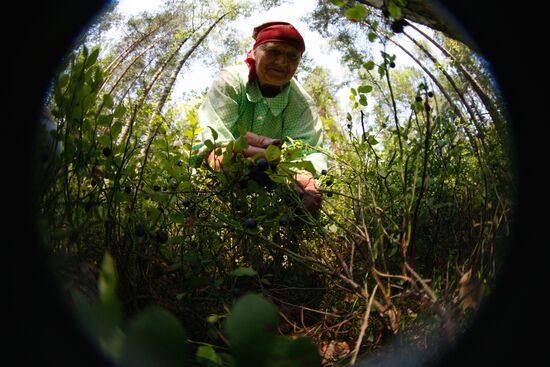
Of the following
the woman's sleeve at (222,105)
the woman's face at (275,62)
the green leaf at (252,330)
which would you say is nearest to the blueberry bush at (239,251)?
the green leaf at (252,330)

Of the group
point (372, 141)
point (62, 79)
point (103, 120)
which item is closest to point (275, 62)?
point (372, 141)

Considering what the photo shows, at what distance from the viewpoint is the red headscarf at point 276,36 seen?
174 centimetres

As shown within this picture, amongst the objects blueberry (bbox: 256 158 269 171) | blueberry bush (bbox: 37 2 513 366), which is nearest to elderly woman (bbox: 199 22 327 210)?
blueberry bush (bbox: 37 2 513 366)

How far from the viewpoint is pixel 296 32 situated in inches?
70.1

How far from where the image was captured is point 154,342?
1.16 ft

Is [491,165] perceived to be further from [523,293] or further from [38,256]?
[38,256]

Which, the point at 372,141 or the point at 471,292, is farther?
the point at 372,141

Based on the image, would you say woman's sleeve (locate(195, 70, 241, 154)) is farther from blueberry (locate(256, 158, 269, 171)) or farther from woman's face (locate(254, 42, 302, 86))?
blueberry (locate(256, 158, 269, 171))

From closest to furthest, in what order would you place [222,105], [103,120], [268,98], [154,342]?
[154,342] < [103,120] < [222,105] < [268,98]

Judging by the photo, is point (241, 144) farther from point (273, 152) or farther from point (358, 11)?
point (358, 11)

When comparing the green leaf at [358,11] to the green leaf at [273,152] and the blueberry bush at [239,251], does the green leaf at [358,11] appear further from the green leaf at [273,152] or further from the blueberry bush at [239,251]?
the green leaf at [273,152]

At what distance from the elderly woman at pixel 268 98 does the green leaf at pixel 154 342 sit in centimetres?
124

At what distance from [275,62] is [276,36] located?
0.35 ft

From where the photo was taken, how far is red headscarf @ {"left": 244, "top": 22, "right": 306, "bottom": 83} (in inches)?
68.4
